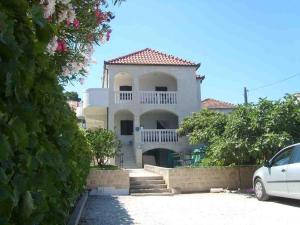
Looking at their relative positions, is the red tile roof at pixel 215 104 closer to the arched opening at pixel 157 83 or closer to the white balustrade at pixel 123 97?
the arched opening at pixel 157 83

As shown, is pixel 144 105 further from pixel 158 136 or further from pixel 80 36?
pixel 80 36

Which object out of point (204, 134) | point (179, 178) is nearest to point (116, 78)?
point (204, 134)

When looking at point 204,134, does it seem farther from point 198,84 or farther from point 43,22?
point 43,22

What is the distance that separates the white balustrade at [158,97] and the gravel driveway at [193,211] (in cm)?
1569

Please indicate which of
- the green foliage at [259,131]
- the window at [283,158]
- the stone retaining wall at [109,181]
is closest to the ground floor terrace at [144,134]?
the stone retaining wall at [109,181]

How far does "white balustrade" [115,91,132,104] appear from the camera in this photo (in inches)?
1119

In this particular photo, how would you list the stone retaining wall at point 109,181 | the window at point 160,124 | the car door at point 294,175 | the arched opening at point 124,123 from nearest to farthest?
the car door at point 294,175
the stone retaining wall at point 109,181
the arched opening at point 124,123
the window at point 160,124

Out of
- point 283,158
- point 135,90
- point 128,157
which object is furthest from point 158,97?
point 283,158

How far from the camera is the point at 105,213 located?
10258 millimetres

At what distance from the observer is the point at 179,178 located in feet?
52.0

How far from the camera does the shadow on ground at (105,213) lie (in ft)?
29.3

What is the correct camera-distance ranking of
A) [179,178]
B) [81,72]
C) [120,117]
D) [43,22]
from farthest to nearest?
[120,117] < [179,178] < [81,72] < [43,22]

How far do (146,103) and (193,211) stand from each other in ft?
61.0

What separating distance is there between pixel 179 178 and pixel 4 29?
1414cm
